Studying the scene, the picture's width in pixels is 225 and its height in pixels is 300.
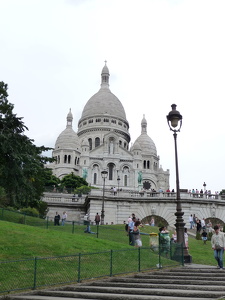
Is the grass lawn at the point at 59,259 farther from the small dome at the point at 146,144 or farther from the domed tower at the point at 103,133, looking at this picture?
the small dome at the point at 146,144

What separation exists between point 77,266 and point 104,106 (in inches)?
3956

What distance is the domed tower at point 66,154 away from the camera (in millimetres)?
97662

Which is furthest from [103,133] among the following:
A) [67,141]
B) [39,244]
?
[39,244]

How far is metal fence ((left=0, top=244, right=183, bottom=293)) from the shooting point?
1171 centimetres

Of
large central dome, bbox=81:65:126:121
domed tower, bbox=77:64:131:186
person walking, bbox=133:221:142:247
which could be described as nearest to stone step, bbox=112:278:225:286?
person walking, bbox=133:221:142:247

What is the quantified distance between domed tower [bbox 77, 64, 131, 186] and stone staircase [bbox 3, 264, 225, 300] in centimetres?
7656

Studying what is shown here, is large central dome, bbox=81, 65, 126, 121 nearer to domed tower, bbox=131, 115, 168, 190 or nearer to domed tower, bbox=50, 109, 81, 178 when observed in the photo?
domed tower, bbox=131, 115, 168, 190

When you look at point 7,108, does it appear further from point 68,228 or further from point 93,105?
point 93,105

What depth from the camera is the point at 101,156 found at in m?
93.8

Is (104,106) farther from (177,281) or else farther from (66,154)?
(177,281)

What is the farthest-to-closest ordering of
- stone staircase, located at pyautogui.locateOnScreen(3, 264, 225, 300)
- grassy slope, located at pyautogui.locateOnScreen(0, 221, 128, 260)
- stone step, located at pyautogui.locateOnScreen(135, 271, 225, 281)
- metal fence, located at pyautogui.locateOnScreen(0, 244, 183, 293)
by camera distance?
grassy slope, located at pyautogui.locateOnScreen(0, 221, 128, 260)
stone step, located at pyautogui.locateOnScreen(135, 271, 225, 281)
metal fence, located at pyautogui.locateOnScreen(0, 244, 183, 293)
stone staircase, located at pyautogui.locateOnScreen(3, 264, 225, 300)

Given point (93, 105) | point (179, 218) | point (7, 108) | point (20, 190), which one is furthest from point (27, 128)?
point (93, 105)

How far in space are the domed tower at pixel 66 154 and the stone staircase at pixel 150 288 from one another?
277 ft

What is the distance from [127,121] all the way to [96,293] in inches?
4167
